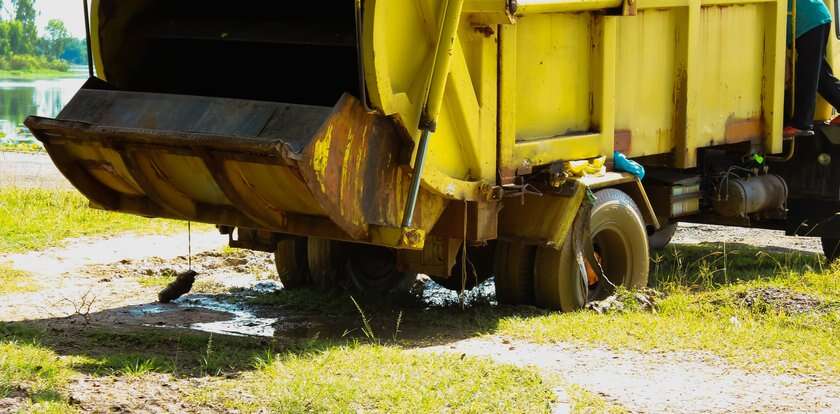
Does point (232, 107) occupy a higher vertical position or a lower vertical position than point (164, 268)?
higher

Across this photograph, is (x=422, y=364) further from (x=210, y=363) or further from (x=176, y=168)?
(x=176, y=168)

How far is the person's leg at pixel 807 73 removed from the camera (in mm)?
Result: 10062

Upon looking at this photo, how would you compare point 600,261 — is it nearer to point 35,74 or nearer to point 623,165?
point 623,165

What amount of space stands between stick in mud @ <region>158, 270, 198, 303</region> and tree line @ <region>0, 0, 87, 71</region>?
5060 centimetres

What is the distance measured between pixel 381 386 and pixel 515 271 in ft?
7.53

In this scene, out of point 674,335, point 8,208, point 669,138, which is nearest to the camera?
point 674,335

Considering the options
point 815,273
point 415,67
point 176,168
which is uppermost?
point 415,67

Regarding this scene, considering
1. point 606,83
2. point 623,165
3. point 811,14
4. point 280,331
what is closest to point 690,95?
point 623,165

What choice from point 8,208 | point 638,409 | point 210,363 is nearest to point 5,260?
point 8,208

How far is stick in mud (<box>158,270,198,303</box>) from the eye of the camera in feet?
28.7

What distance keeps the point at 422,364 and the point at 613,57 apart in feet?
8.83

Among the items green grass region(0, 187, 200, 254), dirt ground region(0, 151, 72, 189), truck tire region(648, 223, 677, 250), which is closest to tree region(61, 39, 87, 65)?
dirt ground region(0, 151, 72, 189)

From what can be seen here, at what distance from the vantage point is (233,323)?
8195 millimetres

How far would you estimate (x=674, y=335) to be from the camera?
746cm
